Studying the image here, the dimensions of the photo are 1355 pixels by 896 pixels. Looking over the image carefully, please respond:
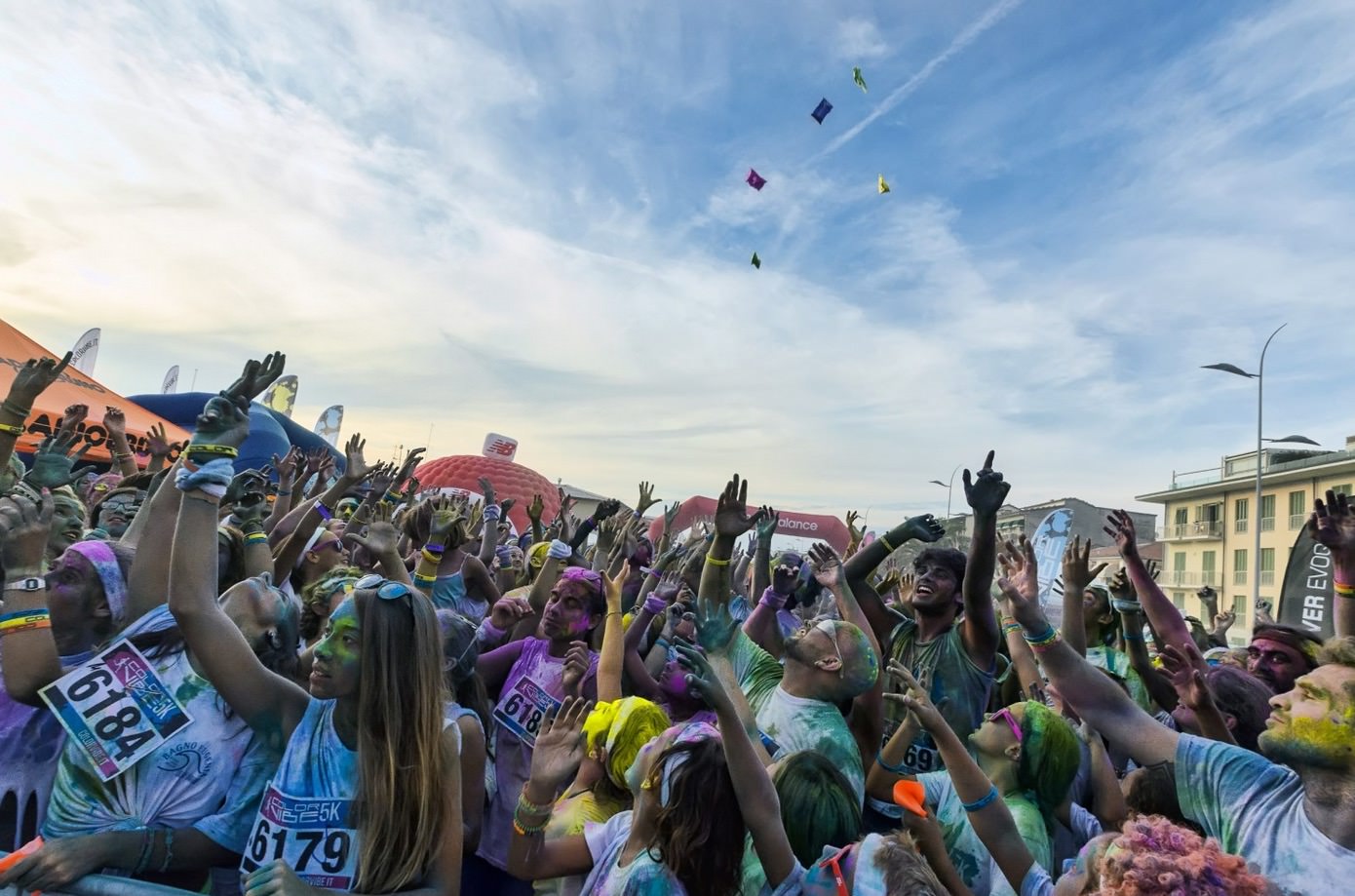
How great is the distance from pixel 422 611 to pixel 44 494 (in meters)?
1.45

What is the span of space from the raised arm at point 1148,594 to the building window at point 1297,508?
144ft

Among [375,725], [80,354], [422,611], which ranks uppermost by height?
[80,354]

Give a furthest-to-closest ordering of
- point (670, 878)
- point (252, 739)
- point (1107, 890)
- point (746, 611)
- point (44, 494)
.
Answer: point (746, 611)
point (44, 494)
point (252, 739)
point (670, 878)
point (1107, 890)

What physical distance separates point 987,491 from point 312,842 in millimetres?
2995

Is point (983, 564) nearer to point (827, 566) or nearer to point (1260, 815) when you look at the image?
point (827, 566)

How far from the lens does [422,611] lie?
238cm

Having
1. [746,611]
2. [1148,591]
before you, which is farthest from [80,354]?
[1148,591]

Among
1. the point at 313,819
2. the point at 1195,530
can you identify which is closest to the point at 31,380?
the point at 313,819

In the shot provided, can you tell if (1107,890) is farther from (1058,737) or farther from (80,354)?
(80,354)

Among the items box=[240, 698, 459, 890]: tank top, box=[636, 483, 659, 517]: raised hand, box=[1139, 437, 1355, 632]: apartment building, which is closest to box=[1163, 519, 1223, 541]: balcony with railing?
box=[1139, 437, 1355, 632]: apartment building

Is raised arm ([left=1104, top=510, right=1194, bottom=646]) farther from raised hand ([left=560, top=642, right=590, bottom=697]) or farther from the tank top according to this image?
the tank top

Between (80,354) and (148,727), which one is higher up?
(80,354)

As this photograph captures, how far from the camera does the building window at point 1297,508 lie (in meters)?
38.3

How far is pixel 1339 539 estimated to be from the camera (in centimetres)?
343
